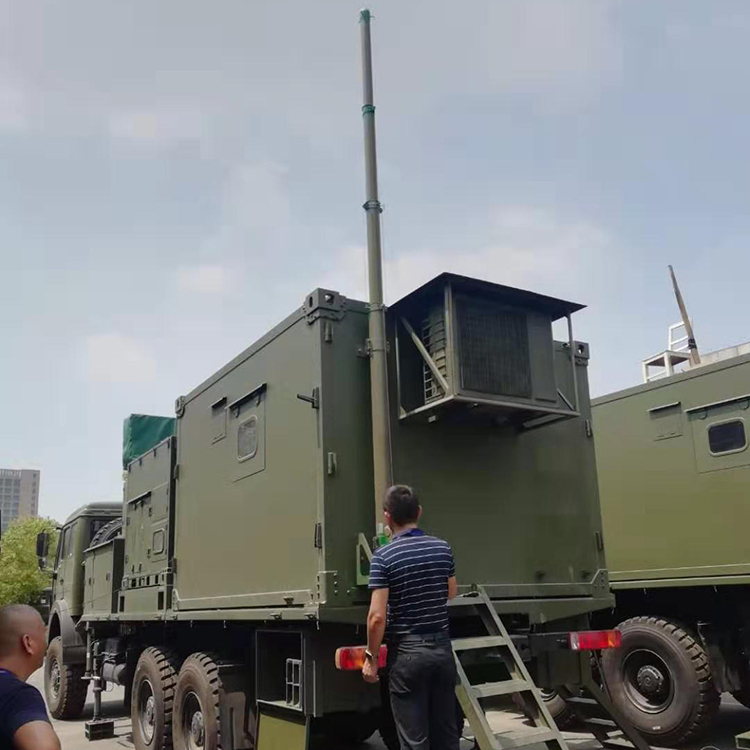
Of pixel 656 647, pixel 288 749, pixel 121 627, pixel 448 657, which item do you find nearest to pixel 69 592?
pixel 121 627

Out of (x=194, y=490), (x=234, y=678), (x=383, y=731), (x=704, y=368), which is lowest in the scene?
(x=383, y=731)

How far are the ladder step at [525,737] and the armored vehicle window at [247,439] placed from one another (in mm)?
2716

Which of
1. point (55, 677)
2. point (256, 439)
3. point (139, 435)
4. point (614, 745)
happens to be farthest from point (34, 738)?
point (55, 677)

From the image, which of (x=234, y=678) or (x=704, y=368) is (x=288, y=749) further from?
(x=704, y=368)

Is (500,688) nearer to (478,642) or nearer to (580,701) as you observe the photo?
(478,642)

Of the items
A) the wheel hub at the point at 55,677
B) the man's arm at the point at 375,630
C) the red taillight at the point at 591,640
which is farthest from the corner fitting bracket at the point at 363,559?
the wheel hub at the point at 55,677

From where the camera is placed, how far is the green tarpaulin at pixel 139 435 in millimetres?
10469

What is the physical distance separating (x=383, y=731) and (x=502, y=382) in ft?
10.8

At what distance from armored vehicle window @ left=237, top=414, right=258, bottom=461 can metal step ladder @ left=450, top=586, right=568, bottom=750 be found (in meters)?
1.95

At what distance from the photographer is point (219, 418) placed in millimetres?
7000

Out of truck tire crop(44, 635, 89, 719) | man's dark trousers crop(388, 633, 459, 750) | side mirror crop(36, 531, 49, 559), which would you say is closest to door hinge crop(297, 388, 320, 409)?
man's dark trousers crop(388, 633, 459, 750)

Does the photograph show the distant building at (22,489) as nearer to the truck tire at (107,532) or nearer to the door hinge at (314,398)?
the truck tire at (107,532)

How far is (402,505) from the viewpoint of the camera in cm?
431

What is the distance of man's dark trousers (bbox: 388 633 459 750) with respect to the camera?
13.4ft
